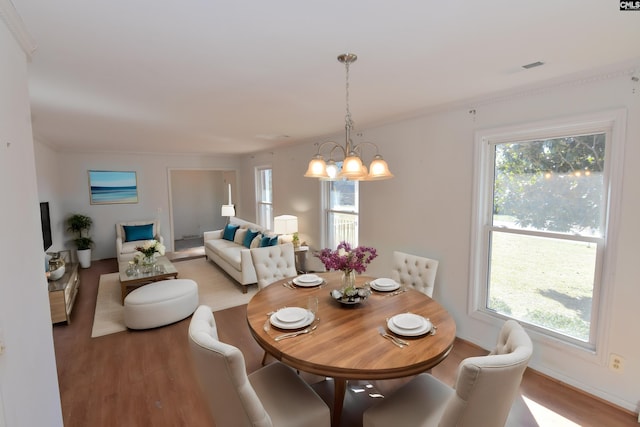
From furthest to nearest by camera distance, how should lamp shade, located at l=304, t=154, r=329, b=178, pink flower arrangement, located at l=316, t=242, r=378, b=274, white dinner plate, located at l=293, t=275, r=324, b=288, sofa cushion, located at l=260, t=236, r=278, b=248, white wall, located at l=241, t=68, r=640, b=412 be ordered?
sofa cushion, located at l=260, t=236, r=278, b=248, white dinner plate, located at l=293, t=275, r=324, b=288, lamp shade, located at l=304, t=154, r=329, b=178, pink flower arrangement, located at l=316, t=242, r=378, b=274, white wall, located at l=241, t=68, r=640, b=412

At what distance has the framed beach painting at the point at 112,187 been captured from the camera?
656cm

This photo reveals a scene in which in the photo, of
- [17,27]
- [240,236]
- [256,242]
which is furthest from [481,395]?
[240,236]

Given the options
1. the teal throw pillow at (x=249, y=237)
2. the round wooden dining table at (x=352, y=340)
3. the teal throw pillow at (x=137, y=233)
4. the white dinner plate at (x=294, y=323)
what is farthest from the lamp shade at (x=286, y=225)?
the teal throw pillow at (x=137, y=233)

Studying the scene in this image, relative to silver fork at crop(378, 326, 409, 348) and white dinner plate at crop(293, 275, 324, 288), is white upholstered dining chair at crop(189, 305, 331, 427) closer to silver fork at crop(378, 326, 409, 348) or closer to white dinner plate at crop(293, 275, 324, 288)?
silver fork at crop(378, 326, 409, 348)

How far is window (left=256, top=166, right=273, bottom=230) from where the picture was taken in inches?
277

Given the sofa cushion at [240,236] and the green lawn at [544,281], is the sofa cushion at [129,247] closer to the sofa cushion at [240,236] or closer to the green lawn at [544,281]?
the sofa cushion at [240,236]

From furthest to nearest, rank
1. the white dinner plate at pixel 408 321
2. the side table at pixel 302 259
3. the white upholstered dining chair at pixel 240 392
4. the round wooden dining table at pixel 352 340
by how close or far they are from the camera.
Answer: the side table at pixel 302 259, the white dinner plate at pixel 408 321, the round wooden dining table at pixel 352 340, the white upholstered dining chair at pixel 240 392

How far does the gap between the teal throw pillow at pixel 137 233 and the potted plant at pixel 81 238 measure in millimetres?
653

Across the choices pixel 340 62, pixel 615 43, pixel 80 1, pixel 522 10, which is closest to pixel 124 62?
pixel 80 1

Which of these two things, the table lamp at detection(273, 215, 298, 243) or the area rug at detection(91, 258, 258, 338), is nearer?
the area rug at detection(91, 258, 258, 338)

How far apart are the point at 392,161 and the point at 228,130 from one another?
237 centimetres

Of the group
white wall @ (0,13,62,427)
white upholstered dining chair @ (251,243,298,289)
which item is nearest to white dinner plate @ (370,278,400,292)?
white upholstered dining chair @ (251,243,298,289)

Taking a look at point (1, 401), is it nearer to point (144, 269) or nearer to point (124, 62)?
point (124, 62)

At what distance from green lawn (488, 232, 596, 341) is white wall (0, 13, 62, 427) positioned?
136 inches
